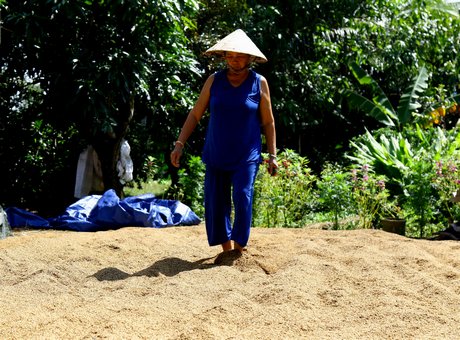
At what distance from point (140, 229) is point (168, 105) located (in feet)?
8.75

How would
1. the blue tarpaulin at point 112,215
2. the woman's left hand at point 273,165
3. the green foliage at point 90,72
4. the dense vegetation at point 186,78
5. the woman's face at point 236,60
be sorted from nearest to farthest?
the woman's face at point 236,60, the woman's left hand at point 273,165, the blue tarpaulin at point 112,215, the green foliage at point 90,72, the dense vegetation at point 186,78

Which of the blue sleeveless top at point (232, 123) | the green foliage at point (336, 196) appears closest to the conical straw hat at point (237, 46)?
the blue sleeveless top at point (232, 123)

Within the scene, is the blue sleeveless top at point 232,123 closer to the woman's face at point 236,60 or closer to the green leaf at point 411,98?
the woman's face at point 236,60

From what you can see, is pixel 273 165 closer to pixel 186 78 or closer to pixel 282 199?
pixel 282 199

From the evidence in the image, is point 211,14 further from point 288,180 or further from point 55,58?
point 288,180

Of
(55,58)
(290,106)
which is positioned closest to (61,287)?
(55,58)

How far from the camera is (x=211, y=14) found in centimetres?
1180

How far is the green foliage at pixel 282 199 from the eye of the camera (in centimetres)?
837

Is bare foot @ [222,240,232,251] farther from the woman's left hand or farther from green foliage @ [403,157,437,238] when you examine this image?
green foliage @ [403,157,437,238]

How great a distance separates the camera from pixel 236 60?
5777mm

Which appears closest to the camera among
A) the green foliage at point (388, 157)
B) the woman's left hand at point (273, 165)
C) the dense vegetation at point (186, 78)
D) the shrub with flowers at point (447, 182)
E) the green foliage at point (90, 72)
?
the woman's left hand at point (273, 165)

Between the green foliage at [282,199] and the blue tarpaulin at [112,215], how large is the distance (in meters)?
0.73

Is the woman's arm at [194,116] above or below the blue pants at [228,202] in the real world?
above

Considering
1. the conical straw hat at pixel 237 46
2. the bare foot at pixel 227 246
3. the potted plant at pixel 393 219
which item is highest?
the conical straw hat at pixel 237 46
